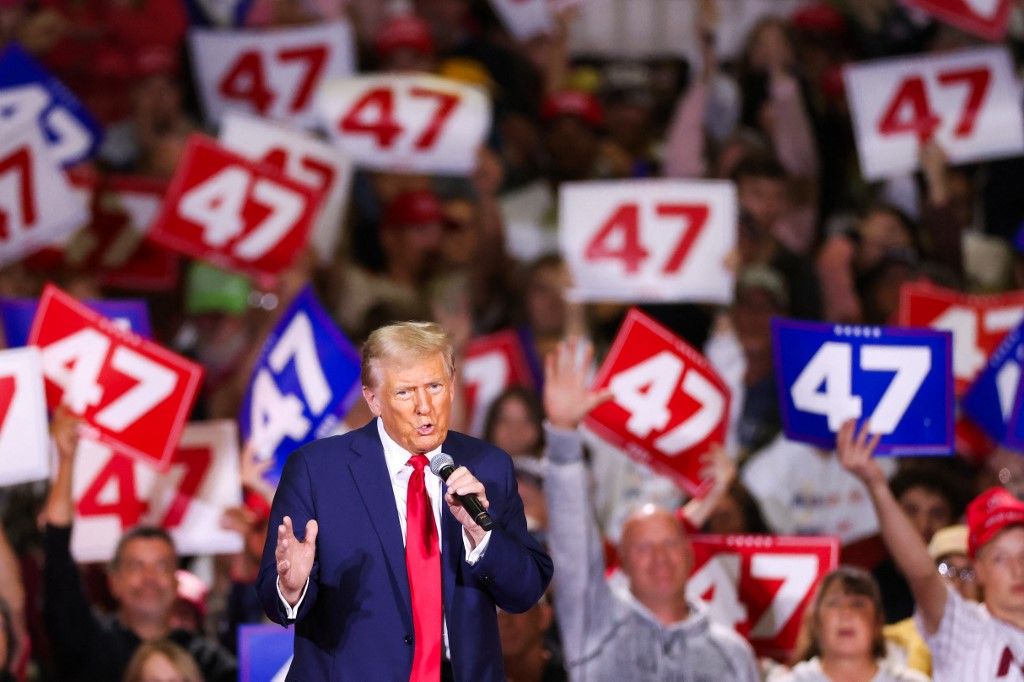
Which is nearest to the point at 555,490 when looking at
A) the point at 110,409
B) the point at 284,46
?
the point at 110,409

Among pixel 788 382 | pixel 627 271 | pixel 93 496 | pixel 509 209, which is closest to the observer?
pixel 788 382

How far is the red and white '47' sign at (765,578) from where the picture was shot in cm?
605

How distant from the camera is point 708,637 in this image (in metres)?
5.67

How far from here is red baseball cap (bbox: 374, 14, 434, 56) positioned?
29.5 feet

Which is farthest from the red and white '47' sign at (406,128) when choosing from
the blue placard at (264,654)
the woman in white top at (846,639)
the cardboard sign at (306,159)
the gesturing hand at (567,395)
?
the blue placard at (264,654)

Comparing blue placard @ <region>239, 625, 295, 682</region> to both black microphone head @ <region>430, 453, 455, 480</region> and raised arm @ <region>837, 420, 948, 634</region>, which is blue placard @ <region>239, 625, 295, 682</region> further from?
raised arm @ <region>837, 420, 948, 634</region>

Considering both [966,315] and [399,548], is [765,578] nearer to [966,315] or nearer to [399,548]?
[966,315]

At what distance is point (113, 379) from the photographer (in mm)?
6281

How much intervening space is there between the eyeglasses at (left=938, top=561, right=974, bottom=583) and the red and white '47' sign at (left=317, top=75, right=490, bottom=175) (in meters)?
2.98

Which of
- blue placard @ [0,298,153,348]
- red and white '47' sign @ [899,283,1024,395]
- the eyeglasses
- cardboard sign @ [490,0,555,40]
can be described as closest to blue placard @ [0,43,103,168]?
blue placard @ [0,298,153,348]

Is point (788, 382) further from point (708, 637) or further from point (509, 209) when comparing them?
point (509, 209)

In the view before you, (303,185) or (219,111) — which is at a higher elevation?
(219,111)

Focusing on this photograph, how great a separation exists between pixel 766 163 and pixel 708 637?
10.6 feet

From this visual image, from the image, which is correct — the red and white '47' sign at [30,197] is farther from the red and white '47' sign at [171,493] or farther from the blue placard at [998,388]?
the blue placard at [998,388]
